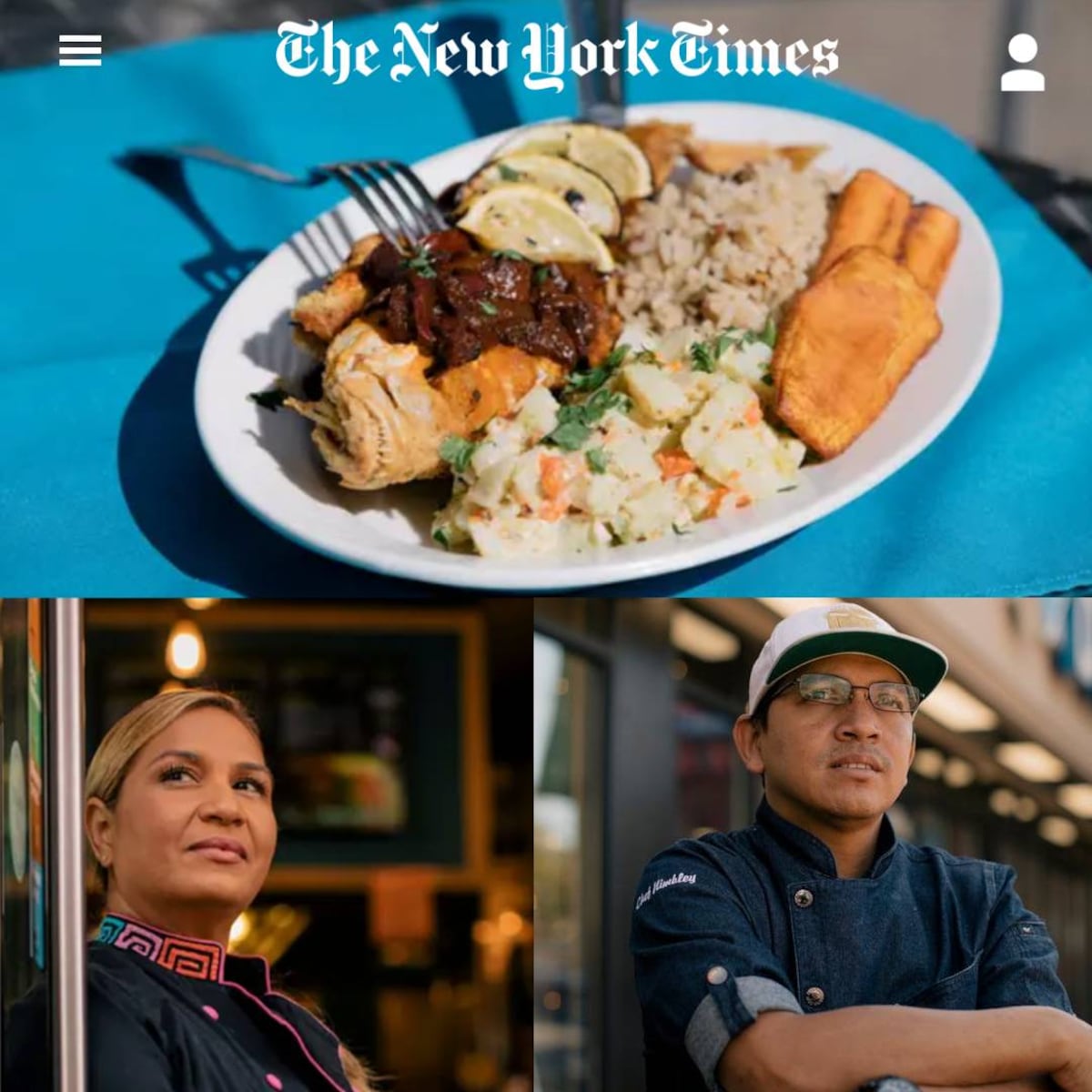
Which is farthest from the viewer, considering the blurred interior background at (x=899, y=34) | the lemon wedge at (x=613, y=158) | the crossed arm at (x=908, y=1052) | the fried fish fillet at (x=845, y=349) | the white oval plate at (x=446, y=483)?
the blurred interior background at (x=899, y=34)

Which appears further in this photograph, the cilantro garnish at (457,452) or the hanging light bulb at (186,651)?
the hanging light bulb at (186,651)

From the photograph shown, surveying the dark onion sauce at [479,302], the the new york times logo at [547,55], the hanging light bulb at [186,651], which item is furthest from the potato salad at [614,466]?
the the new york times logo at [547,55]

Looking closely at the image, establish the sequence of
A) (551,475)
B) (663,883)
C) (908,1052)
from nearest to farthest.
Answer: (908,1052) → (551,475) → (663,883)

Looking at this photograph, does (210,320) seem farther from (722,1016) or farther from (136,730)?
(722,1016)

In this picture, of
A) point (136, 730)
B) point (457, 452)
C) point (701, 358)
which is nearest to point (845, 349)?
point (701, 358)

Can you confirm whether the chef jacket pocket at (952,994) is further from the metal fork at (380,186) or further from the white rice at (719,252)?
the metal fork at (380,186)

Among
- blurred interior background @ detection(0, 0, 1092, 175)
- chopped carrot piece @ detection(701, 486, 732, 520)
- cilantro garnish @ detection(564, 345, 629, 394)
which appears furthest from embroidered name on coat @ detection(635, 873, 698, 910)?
blurred interior background @ detection(0, 0, 1092, 175)

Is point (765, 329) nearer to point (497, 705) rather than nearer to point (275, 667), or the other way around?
point (497, 705)

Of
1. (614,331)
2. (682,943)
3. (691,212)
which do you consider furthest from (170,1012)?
(691,212)
